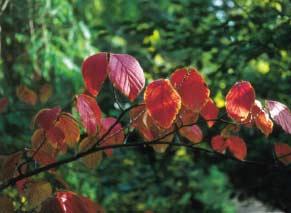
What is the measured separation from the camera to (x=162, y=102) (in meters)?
1.35

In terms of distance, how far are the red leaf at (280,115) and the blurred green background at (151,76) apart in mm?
1238

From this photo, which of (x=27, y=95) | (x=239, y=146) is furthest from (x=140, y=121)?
(x=27, y=95)

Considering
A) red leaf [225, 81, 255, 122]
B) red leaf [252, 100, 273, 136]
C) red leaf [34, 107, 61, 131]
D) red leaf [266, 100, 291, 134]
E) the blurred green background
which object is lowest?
the blurred green background

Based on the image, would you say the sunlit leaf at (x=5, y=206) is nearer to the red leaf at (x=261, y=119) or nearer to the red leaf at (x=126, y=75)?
the red leaf at (x=126, y=75)

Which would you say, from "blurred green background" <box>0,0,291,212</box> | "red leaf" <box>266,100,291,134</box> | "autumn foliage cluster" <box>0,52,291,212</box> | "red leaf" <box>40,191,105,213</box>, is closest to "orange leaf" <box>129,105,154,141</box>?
"autumn foliage cluster" <box>0,52,291,212</box>

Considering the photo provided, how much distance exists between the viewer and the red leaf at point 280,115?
1.40m

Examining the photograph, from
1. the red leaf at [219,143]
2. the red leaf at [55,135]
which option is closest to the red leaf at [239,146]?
the red leaf at [219,143]

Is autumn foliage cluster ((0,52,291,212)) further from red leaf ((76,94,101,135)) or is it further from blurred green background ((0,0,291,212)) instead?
blurred green background ((0,0,291,212))

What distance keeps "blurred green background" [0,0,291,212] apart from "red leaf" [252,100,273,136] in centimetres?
118

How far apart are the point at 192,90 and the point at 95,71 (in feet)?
0.89

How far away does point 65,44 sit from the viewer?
4.00 meters

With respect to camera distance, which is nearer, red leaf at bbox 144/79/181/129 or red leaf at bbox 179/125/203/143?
red leaf at bbox 144/79/181/129

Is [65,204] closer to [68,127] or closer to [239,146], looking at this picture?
[68,127]

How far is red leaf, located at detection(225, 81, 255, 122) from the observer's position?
143 centimetres
